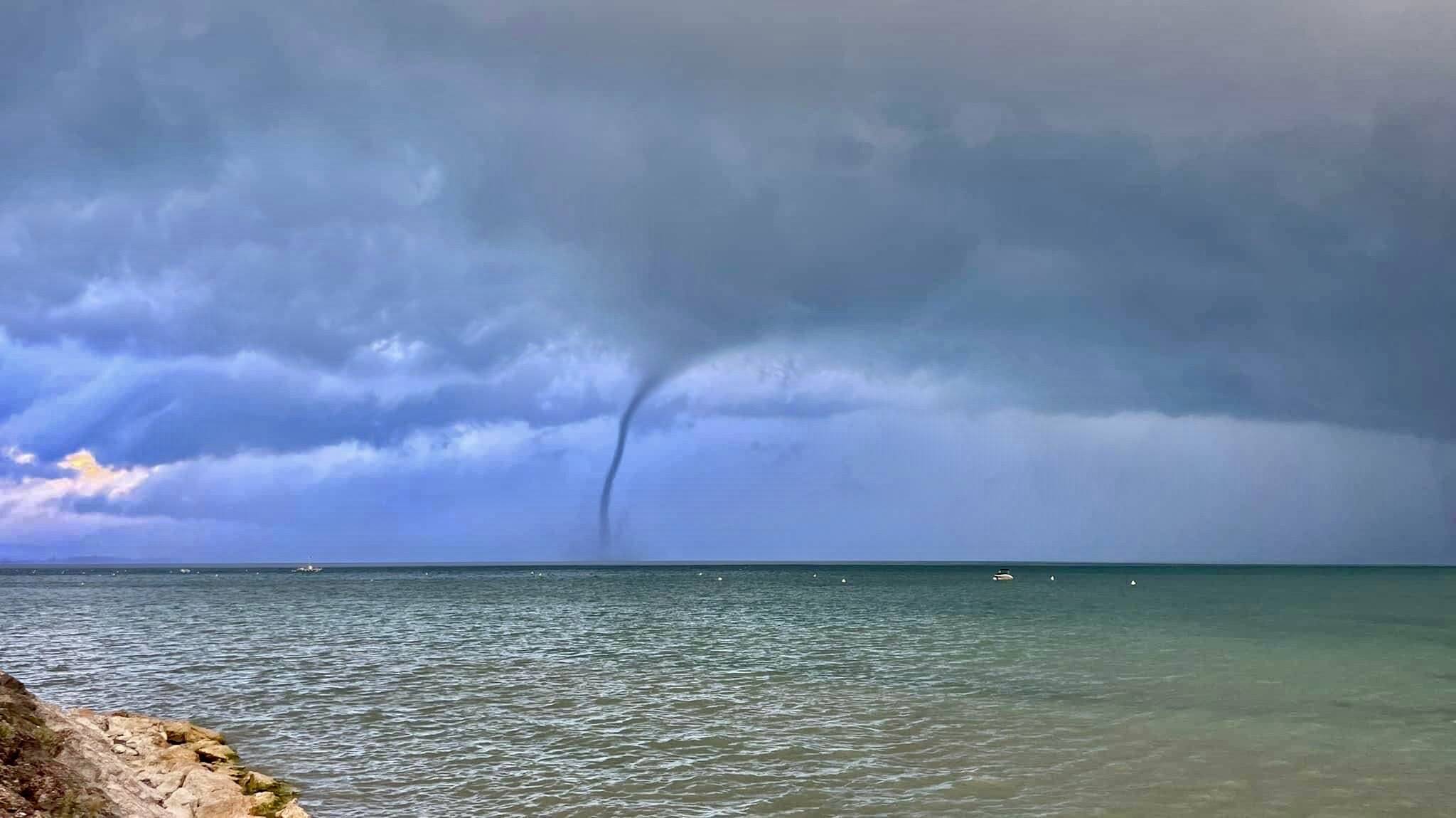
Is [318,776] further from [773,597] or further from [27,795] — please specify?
[773,597]

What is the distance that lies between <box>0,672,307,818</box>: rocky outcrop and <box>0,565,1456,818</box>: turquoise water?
1.89 meters

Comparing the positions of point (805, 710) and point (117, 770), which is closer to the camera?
point (117, 770)

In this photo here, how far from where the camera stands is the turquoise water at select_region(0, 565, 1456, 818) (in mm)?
21984

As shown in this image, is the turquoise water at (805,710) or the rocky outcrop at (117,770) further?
the turquoise water at (805,710)

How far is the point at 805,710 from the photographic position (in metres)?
33.0

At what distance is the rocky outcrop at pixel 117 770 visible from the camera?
45.5 ft

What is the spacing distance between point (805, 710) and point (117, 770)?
21969 millimetres

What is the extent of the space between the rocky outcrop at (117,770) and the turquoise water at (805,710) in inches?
74.6

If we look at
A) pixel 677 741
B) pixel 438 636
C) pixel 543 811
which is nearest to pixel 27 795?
pixel 543 811

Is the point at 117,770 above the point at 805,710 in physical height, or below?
above

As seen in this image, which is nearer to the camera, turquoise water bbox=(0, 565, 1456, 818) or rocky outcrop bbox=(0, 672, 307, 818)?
rocky outcrop bbox=(0, 672, 307, 818)

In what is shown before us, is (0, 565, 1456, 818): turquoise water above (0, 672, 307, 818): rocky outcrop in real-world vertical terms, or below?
below

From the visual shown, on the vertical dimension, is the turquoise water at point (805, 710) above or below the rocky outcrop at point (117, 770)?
below

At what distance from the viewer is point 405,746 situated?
2733 cm
